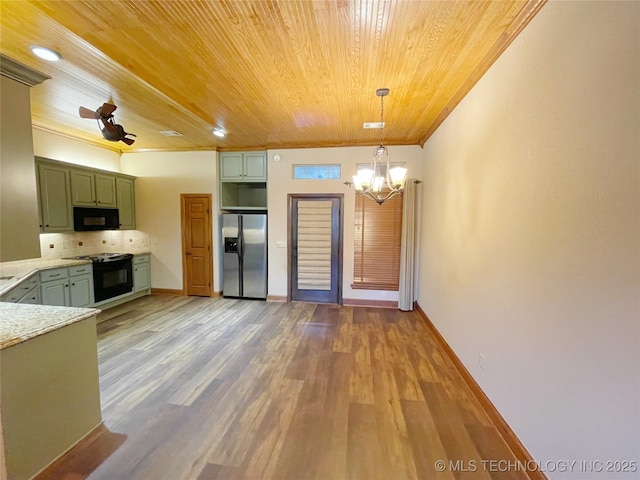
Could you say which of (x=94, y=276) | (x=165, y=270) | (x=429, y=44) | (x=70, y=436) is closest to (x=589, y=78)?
(x=429, y=44)

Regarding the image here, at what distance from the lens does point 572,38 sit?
132cm

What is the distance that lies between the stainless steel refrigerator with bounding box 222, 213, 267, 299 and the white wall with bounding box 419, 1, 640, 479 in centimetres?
363

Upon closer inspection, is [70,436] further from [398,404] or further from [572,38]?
[572,38]

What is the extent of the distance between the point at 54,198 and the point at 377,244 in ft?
16.3

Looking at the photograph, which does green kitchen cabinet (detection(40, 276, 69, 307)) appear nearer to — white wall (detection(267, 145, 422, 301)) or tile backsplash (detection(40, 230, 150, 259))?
tile backsplash (detection(40, 230, 150, 259))

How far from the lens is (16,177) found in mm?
1453

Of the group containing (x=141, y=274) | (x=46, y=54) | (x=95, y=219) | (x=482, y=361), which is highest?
(x=46, y=54)

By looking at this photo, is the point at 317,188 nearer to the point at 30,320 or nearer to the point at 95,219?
the point at 95,219

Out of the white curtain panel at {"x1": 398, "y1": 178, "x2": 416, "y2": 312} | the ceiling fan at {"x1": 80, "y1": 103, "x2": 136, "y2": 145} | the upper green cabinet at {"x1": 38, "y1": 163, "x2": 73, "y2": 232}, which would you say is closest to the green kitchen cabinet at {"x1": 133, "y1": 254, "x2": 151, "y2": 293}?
the upper green cabinet at {"x1": 38, "y1": 163, "x2": 73, "y2": 232}

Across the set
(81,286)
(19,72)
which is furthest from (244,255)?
(19,72)

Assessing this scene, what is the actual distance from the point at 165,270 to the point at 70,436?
3.96 meters

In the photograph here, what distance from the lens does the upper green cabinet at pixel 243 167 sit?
16.5ft

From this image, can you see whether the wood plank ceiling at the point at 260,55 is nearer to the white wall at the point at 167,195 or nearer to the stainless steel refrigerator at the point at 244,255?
the white wall at the point at 167,195

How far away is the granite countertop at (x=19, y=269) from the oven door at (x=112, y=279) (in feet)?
1.15
